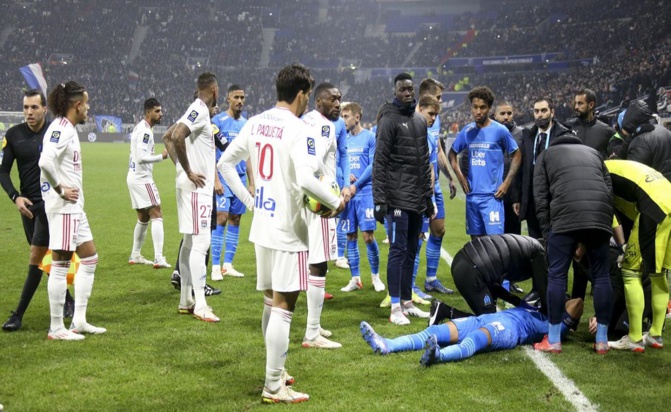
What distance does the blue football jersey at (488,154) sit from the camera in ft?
27.1

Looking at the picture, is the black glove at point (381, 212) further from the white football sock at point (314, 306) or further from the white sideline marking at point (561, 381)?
the white sideline marking at point (561, 381)

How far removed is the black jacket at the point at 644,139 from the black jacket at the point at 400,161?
2105 mm

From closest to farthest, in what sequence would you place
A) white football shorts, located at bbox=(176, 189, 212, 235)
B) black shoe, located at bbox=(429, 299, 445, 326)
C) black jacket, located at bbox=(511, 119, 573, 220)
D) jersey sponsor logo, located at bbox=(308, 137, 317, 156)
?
jersey sponsor logo, located at bbox=(308, 137, 317, 156), black shoe, located at bbox=(429, 299, 445, 326), white football shorts, located at bbox=(176, 189, 212, 235), black jacket, located at bbox=(511, 119, 573, 220)

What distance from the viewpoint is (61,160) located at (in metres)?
6.30

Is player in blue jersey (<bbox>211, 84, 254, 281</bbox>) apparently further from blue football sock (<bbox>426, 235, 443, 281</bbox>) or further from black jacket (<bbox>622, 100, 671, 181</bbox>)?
black jacket (<bbox>622, 100, 671, 181</bbox>)

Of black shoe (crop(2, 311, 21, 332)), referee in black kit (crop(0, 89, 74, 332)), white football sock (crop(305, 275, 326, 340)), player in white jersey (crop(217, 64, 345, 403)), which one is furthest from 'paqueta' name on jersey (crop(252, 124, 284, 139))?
black shoe (crop(2, 311, 21, 332))

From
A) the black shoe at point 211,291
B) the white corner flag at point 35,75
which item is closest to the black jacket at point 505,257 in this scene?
the black shoe at point 211,291

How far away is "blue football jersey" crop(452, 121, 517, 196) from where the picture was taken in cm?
826

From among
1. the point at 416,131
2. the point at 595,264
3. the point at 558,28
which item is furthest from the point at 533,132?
the point at 558,28

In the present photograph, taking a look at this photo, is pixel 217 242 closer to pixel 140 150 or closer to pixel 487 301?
pixel 140 150

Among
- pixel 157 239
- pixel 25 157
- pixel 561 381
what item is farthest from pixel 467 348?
pixel 157 239

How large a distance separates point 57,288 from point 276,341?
268cm

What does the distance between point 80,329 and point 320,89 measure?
131 inches

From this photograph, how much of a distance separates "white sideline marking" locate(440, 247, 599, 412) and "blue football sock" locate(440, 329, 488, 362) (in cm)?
45
